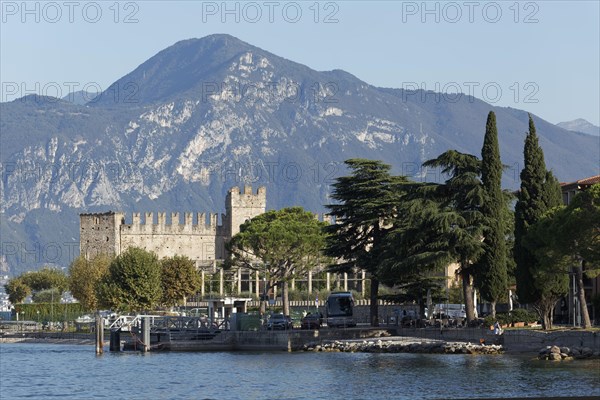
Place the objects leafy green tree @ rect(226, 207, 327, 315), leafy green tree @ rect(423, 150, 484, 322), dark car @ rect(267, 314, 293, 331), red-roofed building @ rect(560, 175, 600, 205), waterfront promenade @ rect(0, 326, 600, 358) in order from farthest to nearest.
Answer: leafy green tree @ rect(226, 207, 327, 315) < red-roofed building @ rect(560, 175, 600, 205) < dark car @ rect(267, 314, 293, 331) < leafy green tree @ rect(423, 150, 484, 322) < waterfront promenade @ rect(0, 326, 600, 358)

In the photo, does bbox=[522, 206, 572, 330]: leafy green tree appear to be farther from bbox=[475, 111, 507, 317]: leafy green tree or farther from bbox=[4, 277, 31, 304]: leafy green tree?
bbox=[4, 277, 31, 304]: leafy green tree

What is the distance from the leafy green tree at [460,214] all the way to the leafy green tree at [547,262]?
4.28 meters

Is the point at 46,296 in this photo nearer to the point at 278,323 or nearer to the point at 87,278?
the point at 87,278

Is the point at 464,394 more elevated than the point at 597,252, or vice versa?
the point at 597,252

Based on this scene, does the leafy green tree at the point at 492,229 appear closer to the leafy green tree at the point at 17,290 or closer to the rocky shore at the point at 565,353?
the rocky shore at the point at 565,353

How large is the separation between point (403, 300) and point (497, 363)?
24200 mm

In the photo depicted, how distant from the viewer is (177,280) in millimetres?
116438

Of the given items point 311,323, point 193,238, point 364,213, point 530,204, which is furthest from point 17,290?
point 530,204

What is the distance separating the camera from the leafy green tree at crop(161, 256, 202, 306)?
11594 cm

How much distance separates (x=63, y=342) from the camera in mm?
98000

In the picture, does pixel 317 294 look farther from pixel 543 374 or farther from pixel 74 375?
pixel 543 374

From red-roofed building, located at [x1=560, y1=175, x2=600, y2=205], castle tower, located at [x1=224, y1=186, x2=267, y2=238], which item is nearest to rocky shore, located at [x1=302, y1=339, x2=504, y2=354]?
red-roofed building, located at [x1=560, y1=175, x2=600, y2=205]

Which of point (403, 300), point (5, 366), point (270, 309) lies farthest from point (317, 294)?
point (5, 366)

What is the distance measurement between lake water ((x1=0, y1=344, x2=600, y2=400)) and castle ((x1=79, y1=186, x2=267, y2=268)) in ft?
246
